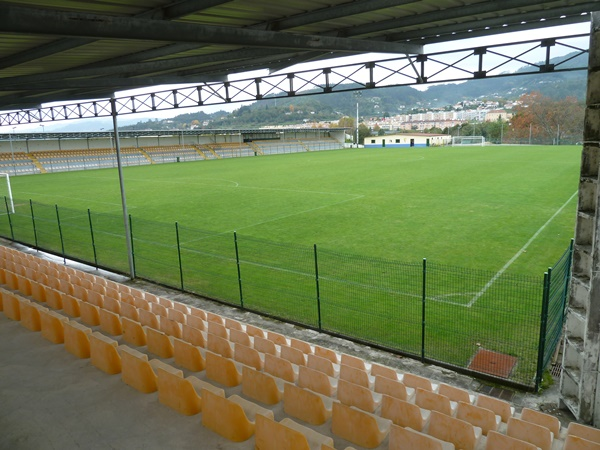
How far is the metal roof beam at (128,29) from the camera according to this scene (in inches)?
200

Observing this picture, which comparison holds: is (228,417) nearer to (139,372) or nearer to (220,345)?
(139,372)

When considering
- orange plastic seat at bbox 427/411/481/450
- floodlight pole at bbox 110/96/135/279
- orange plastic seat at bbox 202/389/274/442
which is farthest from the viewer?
floodlight pole at bbox 110/96/135/279

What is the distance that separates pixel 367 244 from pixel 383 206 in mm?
8028

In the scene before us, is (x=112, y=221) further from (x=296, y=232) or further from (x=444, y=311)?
(x=444, y=311)

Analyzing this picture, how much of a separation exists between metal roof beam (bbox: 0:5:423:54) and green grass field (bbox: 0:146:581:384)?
4835mm

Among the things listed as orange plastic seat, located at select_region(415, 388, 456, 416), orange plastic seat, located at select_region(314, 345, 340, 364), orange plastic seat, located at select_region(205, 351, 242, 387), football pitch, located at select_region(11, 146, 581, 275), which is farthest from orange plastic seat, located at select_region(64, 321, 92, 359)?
football pitch, located at select_region(11, 146, 581, 275)

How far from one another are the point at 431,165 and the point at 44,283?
41.3 m

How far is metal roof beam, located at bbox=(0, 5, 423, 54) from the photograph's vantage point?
507 cm

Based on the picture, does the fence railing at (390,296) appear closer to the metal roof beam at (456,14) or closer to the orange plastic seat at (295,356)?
the orange plastic seat at (295,356)

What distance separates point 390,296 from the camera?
11.7m

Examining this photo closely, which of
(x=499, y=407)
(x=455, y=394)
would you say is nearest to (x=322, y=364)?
(x=455, y=394)

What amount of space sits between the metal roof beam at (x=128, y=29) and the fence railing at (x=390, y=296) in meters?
4.21

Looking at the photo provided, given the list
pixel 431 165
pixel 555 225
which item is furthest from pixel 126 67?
pixel 431 165

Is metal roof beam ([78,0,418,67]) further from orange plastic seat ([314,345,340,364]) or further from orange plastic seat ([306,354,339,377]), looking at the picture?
orange plastic seat ([314,345,340,364])
